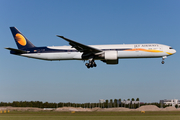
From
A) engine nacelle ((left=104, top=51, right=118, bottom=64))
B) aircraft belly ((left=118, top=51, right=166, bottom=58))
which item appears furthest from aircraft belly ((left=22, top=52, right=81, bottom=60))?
aircraft belly ((left=118, top=51, right=166, bottom=58))

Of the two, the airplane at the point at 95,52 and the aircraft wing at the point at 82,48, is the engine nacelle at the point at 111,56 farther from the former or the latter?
the aircraft wing at the point at 82,48

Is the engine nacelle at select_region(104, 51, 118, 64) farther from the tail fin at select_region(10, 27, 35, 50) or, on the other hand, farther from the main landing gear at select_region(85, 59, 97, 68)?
the tail fin at select_region(10, 27, 35, 50)

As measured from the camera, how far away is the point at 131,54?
36875 mm

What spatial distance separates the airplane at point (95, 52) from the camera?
36812 mm

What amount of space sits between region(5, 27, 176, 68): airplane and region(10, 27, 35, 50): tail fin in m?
1.52

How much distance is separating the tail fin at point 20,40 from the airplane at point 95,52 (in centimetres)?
152

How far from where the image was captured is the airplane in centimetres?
A: 3681

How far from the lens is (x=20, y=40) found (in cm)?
4569

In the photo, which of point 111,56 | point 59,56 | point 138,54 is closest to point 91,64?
point 111,56

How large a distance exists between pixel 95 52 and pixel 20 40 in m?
16.9

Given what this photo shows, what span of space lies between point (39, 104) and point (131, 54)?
44345mm

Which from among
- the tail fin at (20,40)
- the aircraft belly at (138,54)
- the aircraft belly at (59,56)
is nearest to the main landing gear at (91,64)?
the aircraft belly at (59,56)

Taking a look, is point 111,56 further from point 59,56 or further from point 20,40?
point 20,40

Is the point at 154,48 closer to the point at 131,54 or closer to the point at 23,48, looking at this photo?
the point at 131,54
